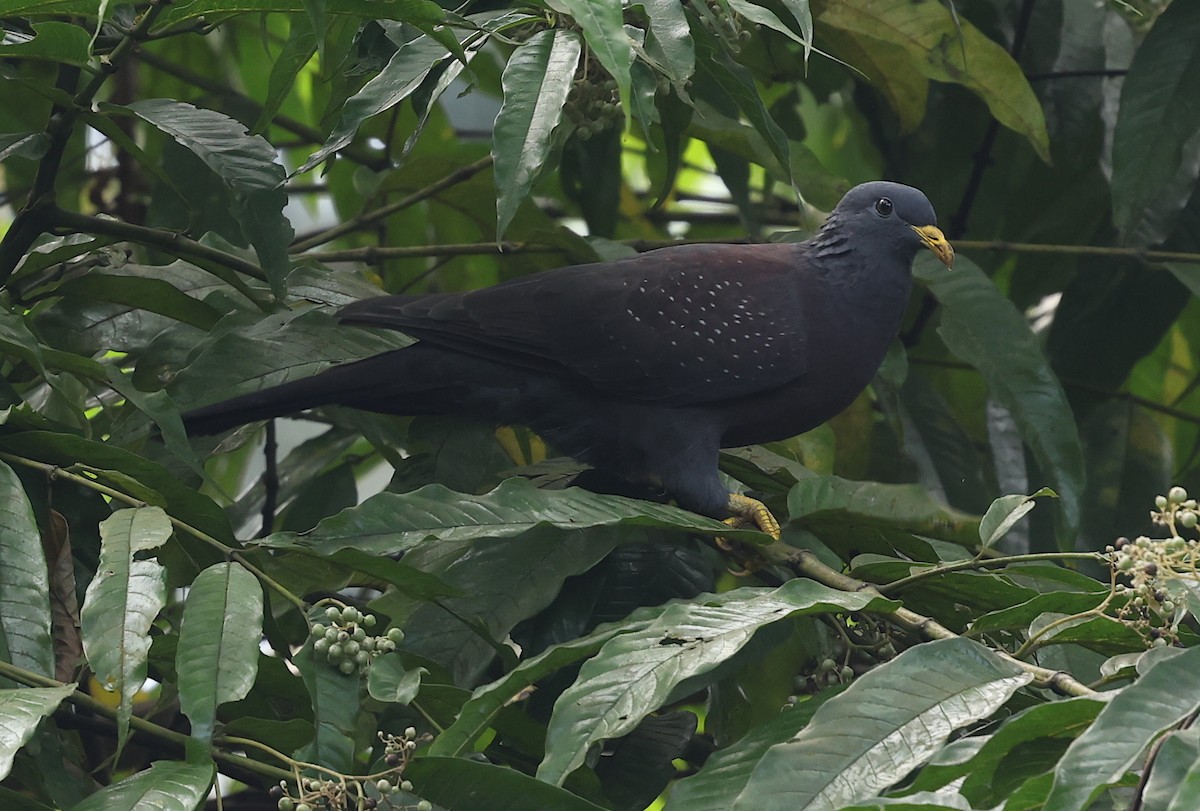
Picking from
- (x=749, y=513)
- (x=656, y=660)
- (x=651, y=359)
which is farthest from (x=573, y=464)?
(x=656, y=660)

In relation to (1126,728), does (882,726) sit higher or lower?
lower

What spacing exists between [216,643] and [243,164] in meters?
0.99

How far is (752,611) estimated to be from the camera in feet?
5.38

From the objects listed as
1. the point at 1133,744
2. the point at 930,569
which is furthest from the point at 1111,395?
the point at 1133,744

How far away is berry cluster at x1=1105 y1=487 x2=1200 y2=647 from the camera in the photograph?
5.08 ft

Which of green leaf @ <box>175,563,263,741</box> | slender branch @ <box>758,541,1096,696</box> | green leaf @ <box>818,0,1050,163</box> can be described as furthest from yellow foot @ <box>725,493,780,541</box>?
green leaf @ <box>175,563,263,741</box>

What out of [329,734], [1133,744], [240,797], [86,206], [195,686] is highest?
[1133,744]

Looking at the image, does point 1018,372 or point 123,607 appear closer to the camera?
point 123,607

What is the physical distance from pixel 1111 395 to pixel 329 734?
2656mm

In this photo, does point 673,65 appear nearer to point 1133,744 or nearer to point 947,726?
point 947,726

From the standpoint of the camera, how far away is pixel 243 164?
→ 2232 millimetres

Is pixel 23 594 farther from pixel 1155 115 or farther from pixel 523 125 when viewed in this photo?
pixel 1155 115

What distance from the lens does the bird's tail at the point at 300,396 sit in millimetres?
2588

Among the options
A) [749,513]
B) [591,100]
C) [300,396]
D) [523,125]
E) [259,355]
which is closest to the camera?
[523,125]
